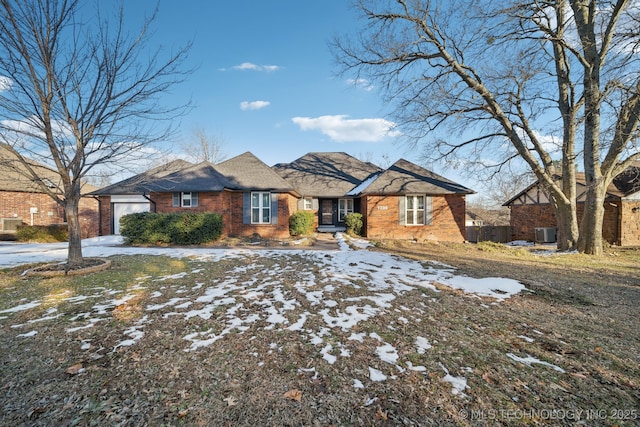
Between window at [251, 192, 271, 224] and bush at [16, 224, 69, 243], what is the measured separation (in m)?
9.18

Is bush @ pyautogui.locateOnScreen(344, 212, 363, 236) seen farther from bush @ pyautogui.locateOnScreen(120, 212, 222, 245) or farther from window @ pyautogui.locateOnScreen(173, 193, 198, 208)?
window @ pyautogui.locateOnScreen(173, 193, 198, 208)

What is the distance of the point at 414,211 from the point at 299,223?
A: 6483 millimetres

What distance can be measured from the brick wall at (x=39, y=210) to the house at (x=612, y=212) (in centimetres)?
2768

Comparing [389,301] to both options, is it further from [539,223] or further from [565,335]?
[539,223]

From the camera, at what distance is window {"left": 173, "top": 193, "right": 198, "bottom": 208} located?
13.9 m

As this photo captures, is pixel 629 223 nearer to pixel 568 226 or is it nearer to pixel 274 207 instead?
pixel 568 226

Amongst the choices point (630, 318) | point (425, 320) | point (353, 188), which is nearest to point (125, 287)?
point (425, 320)

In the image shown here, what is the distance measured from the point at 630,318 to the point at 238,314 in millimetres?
5824

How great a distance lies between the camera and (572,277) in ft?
21.5

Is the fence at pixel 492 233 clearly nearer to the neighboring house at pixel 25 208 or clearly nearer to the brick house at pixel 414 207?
the brick house at pixel 414 207

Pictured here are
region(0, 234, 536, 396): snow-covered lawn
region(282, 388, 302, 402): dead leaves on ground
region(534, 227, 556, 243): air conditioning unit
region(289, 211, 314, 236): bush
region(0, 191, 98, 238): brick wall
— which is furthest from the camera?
region(534, 227, 556, 243): air conditioning unit

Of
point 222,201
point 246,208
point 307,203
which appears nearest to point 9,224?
point 222,201

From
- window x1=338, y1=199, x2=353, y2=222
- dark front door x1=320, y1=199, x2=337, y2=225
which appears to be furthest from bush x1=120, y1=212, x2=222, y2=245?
window x1=338, y1=199, x2=353, y2=222

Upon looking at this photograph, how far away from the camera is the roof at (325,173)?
768 inches
